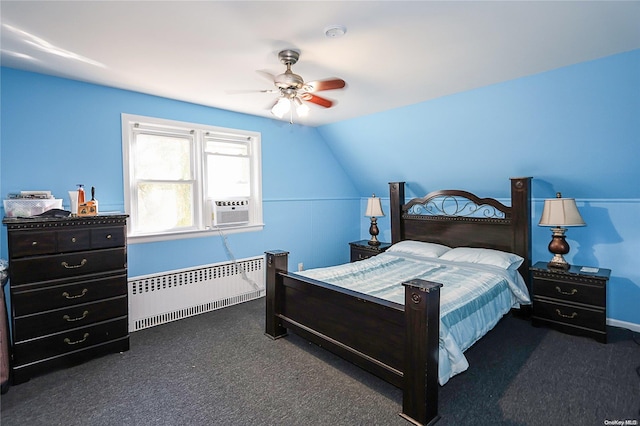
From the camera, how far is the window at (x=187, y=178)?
11.3ft

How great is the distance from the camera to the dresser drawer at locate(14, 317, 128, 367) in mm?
2420

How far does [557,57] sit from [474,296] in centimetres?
Result: 196

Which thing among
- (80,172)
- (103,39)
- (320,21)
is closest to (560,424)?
(320,21)

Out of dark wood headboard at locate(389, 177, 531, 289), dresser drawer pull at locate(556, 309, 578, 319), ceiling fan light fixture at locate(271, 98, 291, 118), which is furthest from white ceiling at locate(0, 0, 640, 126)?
dresser drawer pull at locate(556, 309, 578, 319)

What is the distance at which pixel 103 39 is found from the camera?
218 cm

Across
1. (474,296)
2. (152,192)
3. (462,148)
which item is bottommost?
(474,296)

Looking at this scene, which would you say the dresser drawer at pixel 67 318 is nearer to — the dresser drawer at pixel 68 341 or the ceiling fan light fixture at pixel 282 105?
the dresser drawer at pixel 68 341

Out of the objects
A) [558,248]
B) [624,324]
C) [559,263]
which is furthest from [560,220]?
[624,324]

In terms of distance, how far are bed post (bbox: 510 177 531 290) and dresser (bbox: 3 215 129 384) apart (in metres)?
4.02

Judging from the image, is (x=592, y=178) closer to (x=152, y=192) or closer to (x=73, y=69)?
(x=152, y=192)

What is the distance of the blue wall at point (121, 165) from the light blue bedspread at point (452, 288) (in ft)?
4.53

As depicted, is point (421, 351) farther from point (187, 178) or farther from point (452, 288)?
point (187, 178)

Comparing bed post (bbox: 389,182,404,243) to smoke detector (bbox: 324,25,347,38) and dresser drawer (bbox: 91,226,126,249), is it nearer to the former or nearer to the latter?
Result: smoke detector (bbox: 324,25,347,38)

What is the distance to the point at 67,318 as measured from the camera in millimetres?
2592
